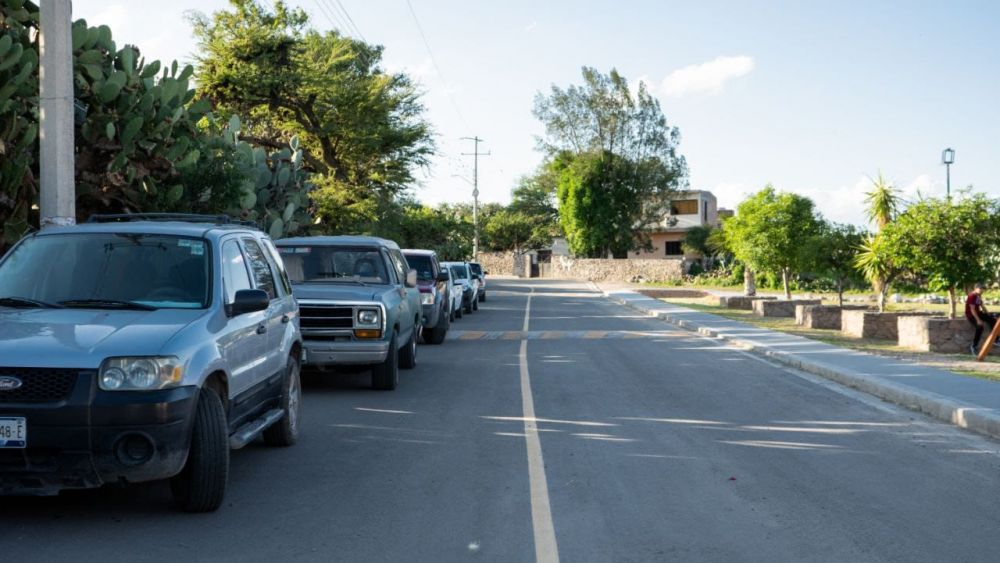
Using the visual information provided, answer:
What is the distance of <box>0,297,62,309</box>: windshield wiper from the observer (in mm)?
6812

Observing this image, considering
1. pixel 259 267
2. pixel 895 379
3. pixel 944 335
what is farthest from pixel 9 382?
pixel 944 335

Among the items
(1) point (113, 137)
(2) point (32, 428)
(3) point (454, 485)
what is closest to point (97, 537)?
(2) point (32, 428)

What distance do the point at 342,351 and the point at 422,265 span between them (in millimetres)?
9366

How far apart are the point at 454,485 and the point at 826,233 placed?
87.4 ft

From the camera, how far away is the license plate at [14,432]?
225 inches

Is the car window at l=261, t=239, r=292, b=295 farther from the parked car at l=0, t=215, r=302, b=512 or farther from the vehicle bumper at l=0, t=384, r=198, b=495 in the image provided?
the vehicle bumper at l=0, t=384, r=198, b=495

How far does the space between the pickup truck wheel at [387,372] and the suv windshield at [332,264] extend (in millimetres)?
1537

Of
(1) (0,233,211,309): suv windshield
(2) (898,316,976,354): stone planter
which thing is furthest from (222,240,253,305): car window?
(2) (898,316,976,354): stone planter

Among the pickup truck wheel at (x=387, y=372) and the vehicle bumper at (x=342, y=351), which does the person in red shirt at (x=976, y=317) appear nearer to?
the pickup truck wheel at (x=387, y=372)

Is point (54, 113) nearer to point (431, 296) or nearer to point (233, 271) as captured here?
point (233, 271)

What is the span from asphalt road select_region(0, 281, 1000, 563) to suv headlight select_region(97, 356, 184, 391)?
3.01 ft

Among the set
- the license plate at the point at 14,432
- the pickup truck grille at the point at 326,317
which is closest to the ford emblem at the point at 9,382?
the license plate at the point at 14,432

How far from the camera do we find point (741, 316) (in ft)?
107

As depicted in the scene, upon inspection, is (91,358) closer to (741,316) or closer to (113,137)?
(113,137)
